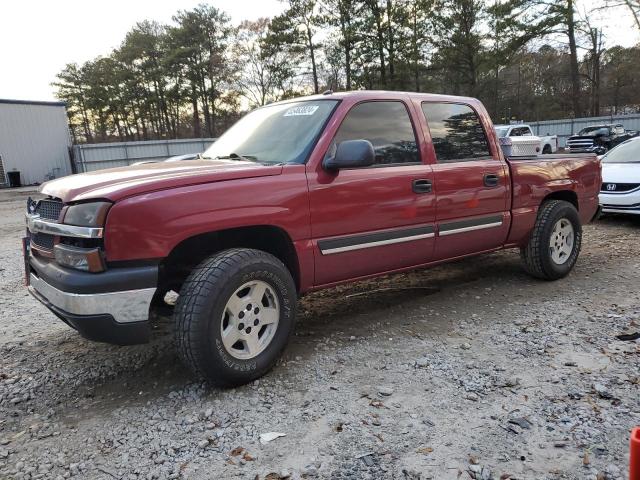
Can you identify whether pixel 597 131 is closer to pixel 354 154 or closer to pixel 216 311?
pixel 354 154

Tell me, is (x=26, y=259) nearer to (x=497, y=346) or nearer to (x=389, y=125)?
(x=389, y=125)

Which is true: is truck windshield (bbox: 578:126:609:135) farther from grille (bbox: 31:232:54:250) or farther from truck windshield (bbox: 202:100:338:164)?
grille (bbox: 31:232:54:250)

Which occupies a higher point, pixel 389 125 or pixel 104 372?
pixel 389 125

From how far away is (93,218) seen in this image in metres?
A: 2.75

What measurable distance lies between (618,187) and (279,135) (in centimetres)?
699

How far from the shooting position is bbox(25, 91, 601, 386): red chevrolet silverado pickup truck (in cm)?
281

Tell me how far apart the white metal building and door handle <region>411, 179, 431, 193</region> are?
92.0 feet

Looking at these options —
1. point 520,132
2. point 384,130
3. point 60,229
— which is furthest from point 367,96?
point 520,132

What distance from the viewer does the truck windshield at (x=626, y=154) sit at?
8938 mm

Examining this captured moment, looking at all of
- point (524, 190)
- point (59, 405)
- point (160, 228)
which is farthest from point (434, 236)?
point (59, 405)

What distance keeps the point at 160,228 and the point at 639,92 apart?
157 ft

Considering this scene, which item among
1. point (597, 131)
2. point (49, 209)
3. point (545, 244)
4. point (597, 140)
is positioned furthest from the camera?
point (597, 131)

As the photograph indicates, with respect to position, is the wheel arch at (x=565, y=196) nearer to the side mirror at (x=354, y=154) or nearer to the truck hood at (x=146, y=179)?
the side mirror at (x=354, y=154)

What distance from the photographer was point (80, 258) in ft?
9.16
